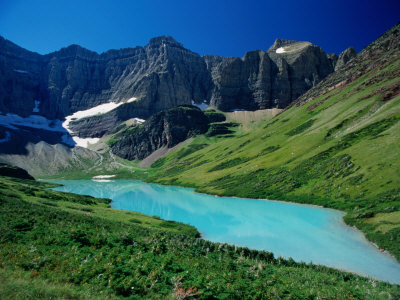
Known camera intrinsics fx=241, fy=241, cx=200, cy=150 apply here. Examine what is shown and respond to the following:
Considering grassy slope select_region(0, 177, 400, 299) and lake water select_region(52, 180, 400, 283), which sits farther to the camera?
lake water select_region(52, 180, 400, 283)

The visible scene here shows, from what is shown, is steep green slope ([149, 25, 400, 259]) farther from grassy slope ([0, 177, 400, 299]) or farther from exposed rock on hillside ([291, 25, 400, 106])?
grassy slope ([0, 177, 400, 299])

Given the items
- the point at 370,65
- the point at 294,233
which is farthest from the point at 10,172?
the point at 370,65

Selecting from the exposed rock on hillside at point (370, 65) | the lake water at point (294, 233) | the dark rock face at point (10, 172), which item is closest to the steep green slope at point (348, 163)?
the exposed rock on hillside at point (370, 65)

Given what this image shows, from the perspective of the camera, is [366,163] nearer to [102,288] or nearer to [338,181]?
[338,181]

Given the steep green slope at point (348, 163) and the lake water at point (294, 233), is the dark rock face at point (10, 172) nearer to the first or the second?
the steep green slope at point (348, 163)

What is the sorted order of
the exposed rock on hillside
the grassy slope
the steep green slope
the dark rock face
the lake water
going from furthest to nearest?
the exposed rock on hillside < the dark rock face < the steep green slope < the lake water < the grassy slope

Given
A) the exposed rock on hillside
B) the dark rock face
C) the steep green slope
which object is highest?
the exposed rock on hillside

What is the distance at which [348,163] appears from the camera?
6125cm

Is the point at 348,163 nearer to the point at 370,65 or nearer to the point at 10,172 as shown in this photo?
the point at 370,65

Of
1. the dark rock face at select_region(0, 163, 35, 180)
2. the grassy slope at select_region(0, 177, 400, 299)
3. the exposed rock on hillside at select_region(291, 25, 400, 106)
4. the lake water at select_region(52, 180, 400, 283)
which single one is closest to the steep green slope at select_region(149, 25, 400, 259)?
the exposed rock on hillside at select_region(291, 25, 400, 106)

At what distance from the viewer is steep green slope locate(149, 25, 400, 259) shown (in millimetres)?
43094

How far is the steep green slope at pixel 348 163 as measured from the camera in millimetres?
43094

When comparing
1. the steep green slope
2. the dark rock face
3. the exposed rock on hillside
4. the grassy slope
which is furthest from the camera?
the exposed rock on hillside

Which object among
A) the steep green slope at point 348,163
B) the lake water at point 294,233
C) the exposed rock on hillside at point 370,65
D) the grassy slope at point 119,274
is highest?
the exposed rock on hillside at point 370,65
